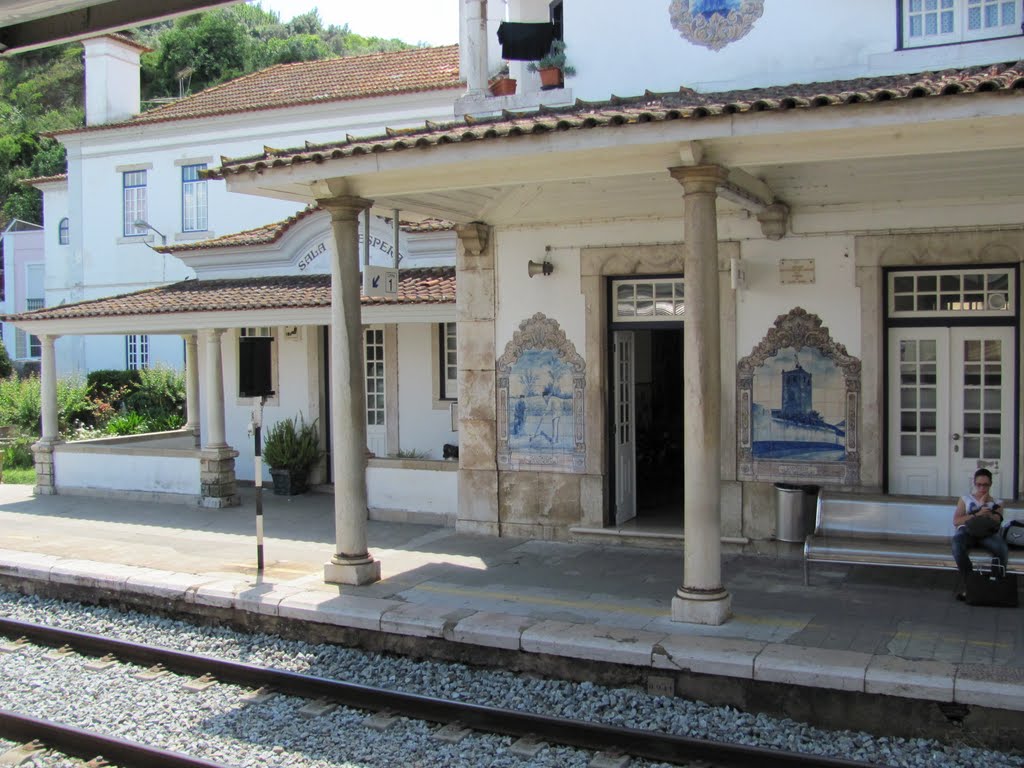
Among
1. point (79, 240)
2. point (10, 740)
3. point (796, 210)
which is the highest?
point (79, 240)

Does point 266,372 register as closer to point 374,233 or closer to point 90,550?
point 90,550

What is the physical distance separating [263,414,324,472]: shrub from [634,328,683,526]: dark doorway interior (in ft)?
16.4

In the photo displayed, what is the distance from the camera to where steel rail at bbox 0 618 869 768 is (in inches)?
233

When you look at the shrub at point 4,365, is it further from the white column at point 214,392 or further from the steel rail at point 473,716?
the steel rail at point 473,716

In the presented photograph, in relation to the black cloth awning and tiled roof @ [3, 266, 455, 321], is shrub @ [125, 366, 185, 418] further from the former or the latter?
the black cloth awning

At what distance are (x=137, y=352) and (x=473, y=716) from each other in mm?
25197

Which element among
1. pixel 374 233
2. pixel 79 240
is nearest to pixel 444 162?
pixel 374 233

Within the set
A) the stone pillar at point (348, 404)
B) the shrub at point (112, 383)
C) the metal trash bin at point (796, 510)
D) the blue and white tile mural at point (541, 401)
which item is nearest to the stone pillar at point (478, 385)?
the blue and white tile mural at point (541, 401)

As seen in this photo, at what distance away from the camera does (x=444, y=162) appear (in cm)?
819

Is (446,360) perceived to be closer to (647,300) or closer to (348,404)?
(647,300)

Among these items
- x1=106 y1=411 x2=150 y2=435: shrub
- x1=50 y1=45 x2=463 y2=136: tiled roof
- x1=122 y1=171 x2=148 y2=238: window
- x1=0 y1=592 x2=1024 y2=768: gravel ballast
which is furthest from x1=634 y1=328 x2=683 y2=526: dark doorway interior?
x1=122 y1=171 x2=148 y2=238: window

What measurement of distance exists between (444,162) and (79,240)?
24.4 m

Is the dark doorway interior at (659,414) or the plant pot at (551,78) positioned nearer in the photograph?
the plant pot at (551,78)

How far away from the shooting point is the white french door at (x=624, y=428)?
11.1 m
